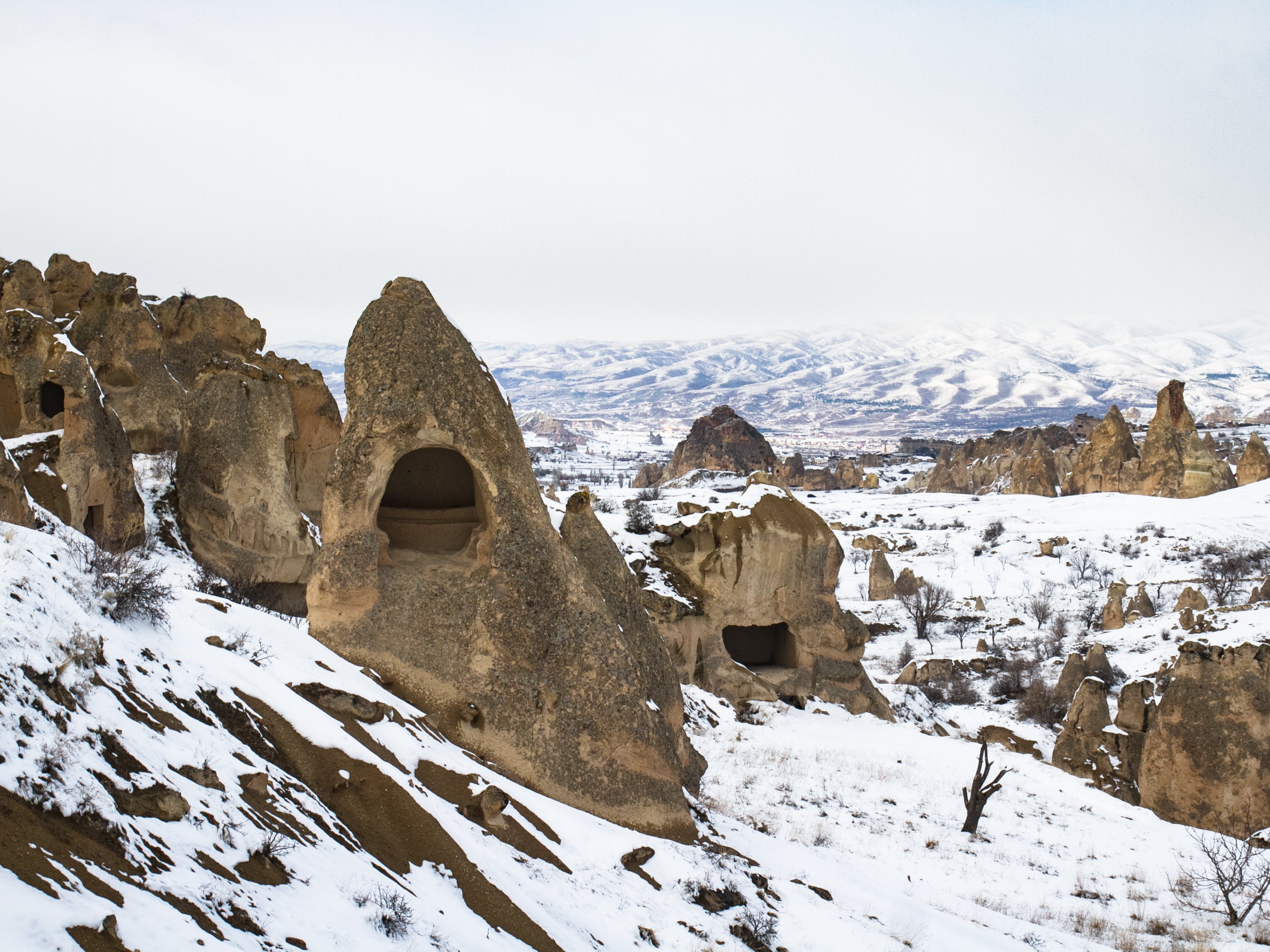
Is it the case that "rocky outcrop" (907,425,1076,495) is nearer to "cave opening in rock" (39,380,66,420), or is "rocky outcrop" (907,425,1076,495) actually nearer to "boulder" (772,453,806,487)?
"boulder" (772,453,806,487)

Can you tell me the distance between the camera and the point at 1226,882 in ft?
32.5

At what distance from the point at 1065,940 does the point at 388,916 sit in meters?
6.78

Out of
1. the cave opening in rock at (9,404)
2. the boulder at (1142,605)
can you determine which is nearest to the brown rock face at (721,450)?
the boulder at (1142,605)

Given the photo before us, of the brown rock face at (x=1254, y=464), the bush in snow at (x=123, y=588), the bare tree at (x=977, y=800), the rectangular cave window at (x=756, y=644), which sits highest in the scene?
the bush in snow at (x=123, y=588)

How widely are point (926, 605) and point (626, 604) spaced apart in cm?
3213

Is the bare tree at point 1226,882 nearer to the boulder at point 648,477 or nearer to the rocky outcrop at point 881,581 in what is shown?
the rocky outcrop at point 881,581

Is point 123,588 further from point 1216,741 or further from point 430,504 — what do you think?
point 1216,741

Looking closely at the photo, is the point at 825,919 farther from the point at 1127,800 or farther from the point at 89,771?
the point at 1127,800

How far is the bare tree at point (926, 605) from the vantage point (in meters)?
34.5

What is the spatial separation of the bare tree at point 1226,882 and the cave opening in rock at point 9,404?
18.7m

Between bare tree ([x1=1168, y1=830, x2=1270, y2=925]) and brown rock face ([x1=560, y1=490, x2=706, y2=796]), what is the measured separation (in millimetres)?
5693

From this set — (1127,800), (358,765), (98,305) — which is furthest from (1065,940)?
(98,305)

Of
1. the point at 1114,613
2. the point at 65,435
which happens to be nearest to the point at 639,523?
the point at 65,435

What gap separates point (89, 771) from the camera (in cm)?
381
